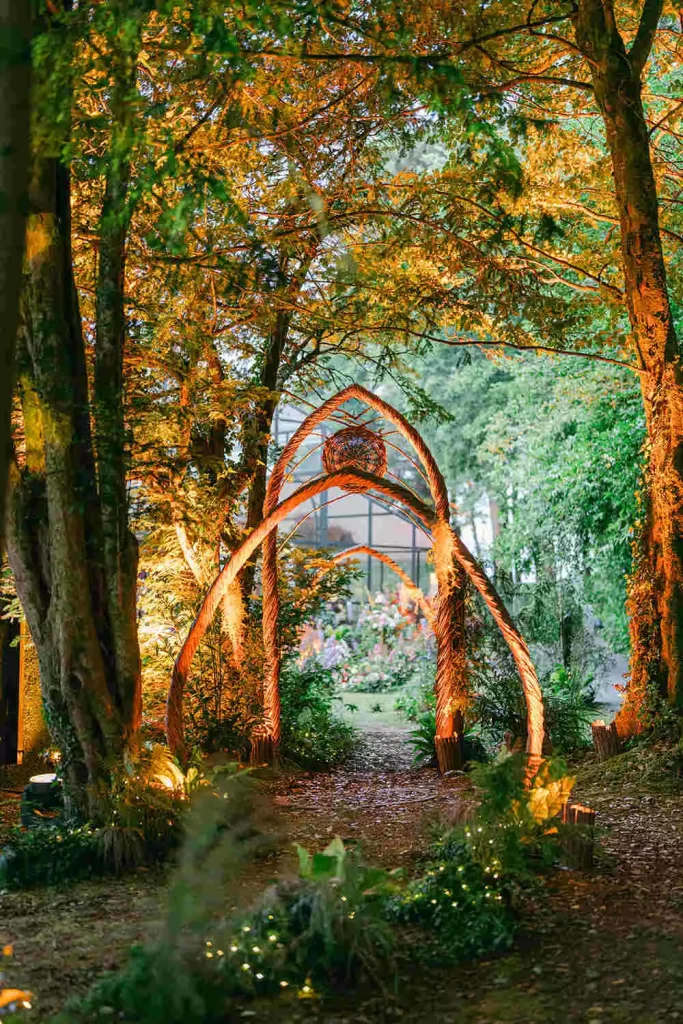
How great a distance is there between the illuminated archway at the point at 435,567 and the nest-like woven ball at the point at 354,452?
91 mm

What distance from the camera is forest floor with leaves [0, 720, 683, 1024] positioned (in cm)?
335

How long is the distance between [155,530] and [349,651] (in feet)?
28.3

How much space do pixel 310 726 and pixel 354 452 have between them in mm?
3020

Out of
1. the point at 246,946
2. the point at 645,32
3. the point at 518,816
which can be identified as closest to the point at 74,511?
the point at 246,946

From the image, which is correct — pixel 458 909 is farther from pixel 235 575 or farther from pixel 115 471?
pixel 235 575

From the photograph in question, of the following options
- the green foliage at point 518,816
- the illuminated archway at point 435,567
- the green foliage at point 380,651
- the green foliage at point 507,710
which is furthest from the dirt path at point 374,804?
the green foliage at point 380,651

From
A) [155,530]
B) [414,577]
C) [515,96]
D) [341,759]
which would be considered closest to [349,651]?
[414,577]

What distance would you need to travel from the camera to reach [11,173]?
7.30 ft

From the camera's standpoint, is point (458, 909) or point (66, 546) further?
point (66, 546)

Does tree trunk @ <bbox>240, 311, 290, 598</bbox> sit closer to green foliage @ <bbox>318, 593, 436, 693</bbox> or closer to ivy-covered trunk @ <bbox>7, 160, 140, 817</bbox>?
ivy-covered trunk @ <bbox>7, 160, 140, 817</bbox>

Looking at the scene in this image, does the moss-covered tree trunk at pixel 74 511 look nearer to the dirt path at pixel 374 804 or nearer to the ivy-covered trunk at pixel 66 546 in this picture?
the ivy-covered trunk at pixel 66 546

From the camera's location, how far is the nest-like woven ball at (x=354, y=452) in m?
8.01

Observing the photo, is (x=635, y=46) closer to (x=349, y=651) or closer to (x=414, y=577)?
(x=349, y=651)

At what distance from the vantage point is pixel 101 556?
18.0 feet
